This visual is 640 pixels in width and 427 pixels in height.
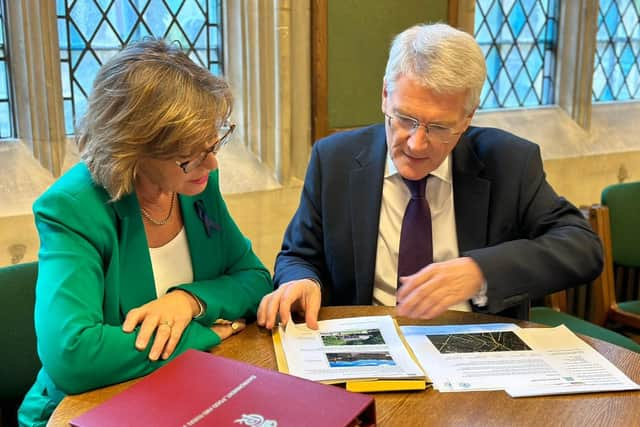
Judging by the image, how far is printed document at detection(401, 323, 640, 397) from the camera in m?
1.55

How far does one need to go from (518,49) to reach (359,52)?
1.65 m

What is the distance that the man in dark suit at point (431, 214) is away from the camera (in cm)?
190

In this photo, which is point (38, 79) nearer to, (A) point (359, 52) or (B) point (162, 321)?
(A) point (359, 52)

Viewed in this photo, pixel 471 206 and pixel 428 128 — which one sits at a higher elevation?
pixel 428 128

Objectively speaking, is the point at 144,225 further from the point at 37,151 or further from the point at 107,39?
the point at 107,39

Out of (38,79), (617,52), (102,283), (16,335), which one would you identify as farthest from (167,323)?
(617,52)

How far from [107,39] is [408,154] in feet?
6.14

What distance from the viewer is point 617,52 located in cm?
533

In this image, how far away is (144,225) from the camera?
1890 millimetres

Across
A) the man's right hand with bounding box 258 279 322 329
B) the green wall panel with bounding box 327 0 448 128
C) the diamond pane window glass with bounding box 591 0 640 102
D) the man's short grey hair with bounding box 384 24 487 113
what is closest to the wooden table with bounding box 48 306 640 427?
the man's right hand with bounding box 258 279 322 329

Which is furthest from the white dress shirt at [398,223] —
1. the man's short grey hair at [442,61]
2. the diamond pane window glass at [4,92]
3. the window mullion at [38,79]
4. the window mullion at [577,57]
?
the window mullion at [577,57]

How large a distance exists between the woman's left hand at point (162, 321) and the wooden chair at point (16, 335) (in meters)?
0.50

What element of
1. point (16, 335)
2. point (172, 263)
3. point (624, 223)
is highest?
point (172, 263)

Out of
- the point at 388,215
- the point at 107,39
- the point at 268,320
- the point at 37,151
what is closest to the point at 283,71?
the point at 107,39
